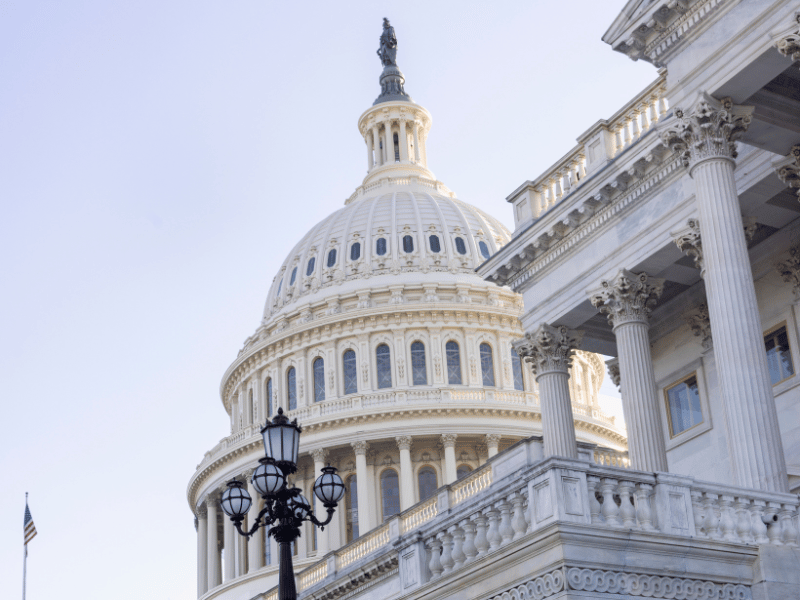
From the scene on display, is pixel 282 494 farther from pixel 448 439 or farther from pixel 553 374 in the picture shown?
pixel 448 439

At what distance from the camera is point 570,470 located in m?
14.6

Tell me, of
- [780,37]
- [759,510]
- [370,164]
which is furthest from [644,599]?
[370,164]

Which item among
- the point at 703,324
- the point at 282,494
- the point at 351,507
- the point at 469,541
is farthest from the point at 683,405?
the point at 351,507

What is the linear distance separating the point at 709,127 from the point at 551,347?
9033mm

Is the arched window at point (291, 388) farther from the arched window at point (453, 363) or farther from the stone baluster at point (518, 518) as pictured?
the stone baluster at point (518, 518)

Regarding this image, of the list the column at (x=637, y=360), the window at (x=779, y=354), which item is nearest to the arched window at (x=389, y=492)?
the window at (x=779, y=354)

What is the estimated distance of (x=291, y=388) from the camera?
79812 millimetres

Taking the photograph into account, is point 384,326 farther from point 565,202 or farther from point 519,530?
point 519,530

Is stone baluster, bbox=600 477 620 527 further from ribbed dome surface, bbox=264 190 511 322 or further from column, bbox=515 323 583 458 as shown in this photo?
ribbed dome surface, bbox=264 190 511 322

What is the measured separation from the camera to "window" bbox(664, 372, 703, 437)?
92.8 ft

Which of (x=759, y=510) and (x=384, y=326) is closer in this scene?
(x=759, y=510)

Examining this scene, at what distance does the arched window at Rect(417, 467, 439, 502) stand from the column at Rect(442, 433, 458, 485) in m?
1.15

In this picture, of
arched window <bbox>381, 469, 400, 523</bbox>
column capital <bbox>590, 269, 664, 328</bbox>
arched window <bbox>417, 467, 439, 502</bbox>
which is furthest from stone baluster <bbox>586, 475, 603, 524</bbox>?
arched window <bbox>417, 467, 439, 502</bbox>

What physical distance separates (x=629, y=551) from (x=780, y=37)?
8939mm
